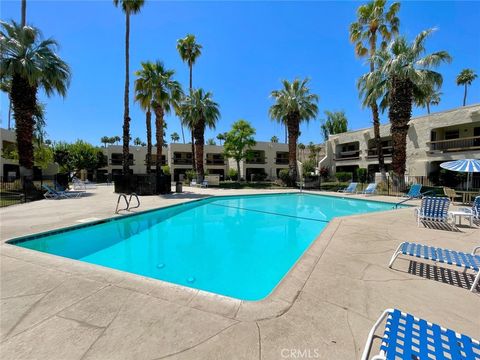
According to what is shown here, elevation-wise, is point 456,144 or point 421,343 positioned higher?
point 456,144

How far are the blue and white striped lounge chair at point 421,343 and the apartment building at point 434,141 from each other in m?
18.8

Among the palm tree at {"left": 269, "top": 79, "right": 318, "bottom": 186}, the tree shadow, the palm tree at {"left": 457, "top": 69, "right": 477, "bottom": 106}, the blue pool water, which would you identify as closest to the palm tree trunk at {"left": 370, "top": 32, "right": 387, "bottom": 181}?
the palm tree at {"left": 269, "top": 79, "right": 318, "bottom": 186}

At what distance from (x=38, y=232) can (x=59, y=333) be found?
5.26 metres

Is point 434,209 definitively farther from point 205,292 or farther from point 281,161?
point 281,161

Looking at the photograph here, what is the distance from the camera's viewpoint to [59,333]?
2295mm

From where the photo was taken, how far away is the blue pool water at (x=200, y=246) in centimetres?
480

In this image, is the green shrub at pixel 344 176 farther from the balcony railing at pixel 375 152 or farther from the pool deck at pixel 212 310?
the pool deck at pixel 212 310

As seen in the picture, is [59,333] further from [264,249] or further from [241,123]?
[241,123]

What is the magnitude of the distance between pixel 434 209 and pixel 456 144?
1823cm

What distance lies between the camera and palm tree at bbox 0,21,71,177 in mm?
13648

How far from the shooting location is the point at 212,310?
2664 mm

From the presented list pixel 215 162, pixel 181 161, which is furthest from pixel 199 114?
pixel 215 162

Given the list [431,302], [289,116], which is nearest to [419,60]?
[289,116]

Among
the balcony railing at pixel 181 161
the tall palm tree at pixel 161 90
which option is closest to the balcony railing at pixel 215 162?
the balcony railing at pixel 181 161
